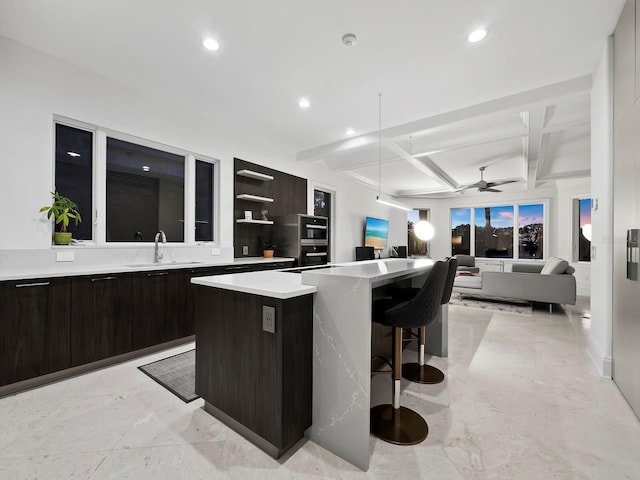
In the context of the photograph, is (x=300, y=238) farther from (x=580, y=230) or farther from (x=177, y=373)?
(x=580, y=230)

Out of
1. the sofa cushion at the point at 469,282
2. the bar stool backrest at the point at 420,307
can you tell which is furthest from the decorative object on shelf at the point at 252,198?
the sofa cushion at the point at 469,282

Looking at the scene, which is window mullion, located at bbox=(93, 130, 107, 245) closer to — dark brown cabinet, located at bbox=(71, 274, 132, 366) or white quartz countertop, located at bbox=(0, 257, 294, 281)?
white quartz countertop, located at bbox=(0, 257, 294, 281)

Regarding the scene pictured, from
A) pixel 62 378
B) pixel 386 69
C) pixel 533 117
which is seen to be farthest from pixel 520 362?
pixel 62 378

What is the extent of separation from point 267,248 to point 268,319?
348 centimetres

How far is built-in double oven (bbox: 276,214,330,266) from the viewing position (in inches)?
187

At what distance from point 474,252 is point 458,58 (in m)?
7.84

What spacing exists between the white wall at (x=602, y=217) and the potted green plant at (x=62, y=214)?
16.0 feet

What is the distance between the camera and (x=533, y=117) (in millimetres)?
3635

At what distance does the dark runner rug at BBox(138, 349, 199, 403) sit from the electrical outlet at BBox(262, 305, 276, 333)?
44.6 inches

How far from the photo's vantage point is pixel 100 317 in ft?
8.39

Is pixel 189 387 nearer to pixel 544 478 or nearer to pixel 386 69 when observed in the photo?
pixel 544 478

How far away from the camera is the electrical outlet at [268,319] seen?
1.49 metres

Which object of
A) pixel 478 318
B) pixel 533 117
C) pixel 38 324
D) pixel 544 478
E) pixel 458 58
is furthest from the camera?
pixel 478 318

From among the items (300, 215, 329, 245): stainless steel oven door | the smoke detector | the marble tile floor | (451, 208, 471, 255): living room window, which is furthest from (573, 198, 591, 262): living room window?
the smoke detector
